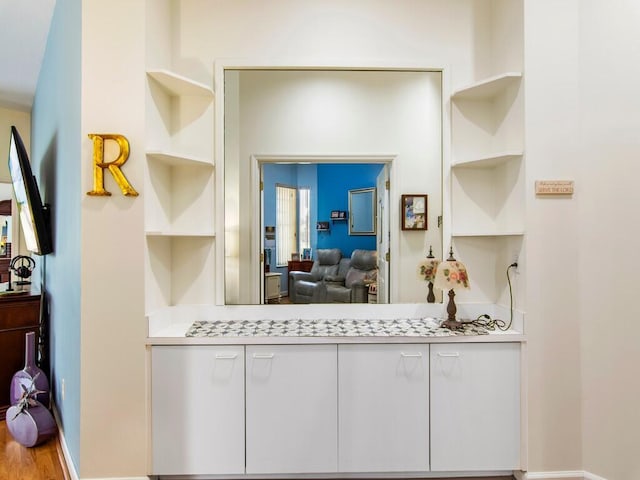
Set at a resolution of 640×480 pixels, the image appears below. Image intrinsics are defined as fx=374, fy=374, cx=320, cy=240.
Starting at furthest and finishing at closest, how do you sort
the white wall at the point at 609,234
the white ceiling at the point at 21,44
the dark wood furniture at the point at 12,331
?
the dark wood furniture at the point at 12,331 < the white ceiling at the point at 21,44 < the white wall at the point at 609,234

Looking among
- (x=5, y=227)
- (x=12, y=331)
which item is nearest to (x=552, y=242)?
(x=12, y=331)

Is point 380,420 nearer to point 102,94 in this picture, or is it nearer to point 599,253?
point 599,253

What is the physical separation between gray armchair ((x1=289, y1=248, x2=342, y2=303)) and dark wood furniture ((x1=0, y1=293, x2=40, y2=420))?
2.14 meters

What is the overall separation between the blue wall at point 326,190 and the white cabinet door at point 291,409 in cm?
50

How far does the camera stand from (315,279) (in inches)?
93.4

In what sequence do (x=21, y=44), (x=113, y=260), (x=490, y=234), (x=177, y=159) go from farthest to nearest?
1. (x=21, y=44)
2. (x=490, y=234)
3. (x=177, y=159)
4. (x=113, y=260)

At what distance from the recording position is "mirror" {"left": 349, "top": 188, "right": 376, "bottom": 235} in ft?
7.68

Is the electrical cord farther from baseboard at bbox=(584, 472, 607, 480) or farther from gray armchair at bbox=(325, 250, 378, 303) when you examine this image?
baseboard at bbox=(584, 472, 607, 480)

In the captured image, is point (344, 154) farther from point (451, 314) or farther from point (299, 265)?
point (451, 314)

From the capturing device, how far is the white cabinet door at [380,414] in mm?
2004

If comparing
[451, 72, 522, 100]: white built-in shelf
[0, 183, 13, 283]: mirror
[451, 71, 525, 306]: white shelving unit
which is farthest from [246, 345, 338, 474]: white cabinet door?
[0, 183, 13, 283]: mirror

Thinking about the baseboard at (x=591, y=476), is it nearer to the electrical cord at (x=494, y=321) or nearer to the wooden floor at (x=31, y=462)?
the wooden floor at (x=31, y=462)

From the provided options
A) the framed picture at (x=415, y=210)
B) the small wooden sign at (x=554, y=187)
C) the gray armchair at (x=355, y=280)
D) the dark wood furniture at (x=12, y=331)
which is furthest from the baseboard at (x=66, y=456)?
the small wooden sign at (x=554, y=187)

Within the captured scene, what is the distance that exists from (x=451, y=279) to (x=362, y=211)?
665 millimetres
